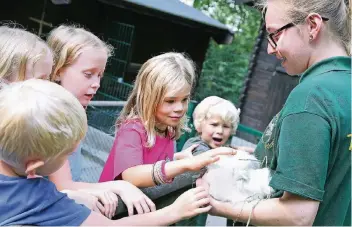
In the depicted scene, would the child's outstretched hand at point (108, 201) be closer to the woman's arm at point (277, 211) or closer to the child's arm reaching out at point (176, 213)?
the child's arm reaching out at point (176, 213)

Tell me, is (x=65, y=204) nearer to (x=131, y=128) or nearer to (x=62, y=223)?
(x=62, y=223)

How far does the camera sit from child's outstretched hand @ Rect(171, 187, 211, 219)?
126 cm

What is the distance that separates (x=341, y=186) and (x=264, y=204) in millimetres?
244

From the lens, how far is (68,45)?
6.51 feet

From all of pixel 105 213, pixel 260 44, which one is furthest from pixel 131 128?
pixel 260 44

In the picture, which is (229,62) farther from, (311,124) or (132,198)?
(311,124)

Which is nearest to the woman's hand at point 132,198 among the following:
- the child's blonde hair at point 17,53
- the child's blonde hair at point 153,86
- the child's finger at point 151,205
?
the child's finger at point 151,205

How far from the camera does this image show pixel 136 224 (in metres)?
1.26

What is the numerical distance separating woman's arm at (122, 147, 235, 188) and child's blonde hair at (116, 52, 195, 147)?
10.8 inches

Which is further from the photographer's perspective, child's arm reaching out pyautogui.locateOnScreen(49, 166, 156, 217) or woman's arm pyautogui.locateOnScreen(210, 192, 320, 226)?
child's arm reaching out pyautogui.locateOnScreen(49, 166, 156, 217)

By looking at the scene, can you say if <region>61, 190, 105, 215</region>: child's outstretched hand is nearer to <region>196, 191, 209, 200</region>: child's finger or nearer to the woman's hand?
the woman's hand

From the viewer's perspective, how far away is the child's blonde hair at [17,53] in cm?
163

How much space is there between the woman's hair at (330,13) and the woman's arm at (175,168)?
51 cm

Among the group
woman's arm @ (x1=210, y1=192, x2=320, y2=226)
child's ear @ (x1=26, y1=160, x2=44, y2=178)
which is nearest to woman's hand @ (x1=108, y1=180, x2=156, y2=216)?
woman's arm @ (x1=210, y1=192, x2=320, y2=226)
